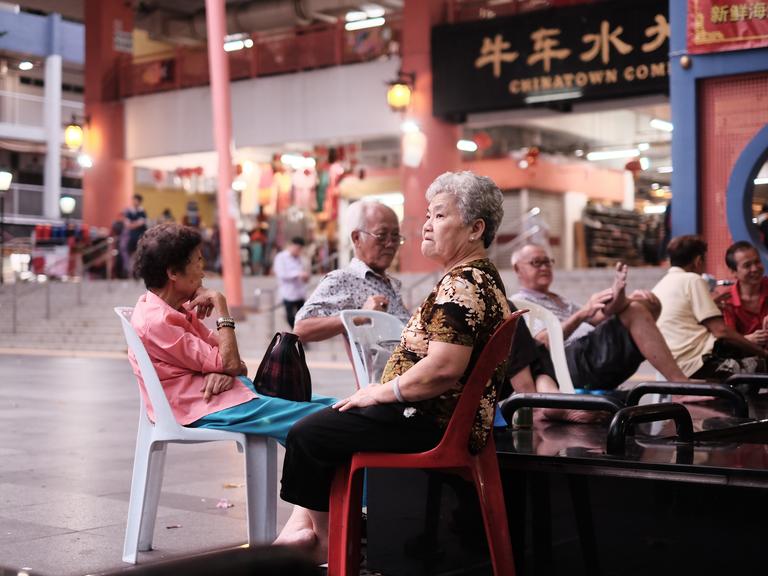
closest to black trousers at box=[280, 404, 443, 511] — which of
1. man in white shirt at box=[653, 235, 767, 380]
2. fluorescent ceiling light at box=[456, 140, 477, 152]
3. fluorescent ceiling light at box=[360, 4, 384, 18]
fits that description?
man in white shirt at box=[653, 235, 767, 380]

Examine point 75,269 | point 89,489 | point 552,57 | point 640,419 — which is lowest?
point 89,489

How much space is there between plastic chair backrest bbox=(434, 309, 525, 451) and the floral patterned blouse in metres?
0.04

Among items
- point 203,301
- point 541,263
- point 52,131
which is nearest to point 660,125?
point 541,263

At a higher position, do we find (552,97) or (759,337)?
(552,97)

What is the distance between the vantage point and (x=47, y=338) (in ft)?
63.4

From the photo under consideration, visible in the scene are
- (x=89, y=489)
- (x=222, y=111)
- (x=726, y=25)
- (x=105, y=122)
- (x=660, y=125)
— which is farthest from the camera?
(x=105, y=122)

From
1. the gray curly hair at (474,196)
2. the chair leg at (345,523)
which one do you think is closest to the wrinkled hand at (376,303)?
the gray curly hair at (474,196)

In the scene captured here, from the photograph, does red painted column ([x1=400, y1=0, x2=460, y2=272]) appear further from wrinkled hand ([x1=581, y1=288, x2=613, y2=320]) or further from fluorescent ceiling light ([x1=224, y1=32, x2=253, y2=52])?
wrinkled hand ([x1=581, y1=288, x2=613, y2=320])

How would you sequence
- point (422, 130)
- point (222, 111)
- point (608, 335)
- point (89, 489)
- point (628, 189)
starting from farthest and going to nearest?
point (628, 189), point (422, 130), point (222, 111), point (89, 489), point (608, 335)

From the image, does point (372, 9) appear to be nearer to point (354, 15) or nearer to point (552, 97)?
point (354, 15)

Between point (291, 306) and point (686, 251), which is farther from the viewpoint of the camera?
point (291, 306)

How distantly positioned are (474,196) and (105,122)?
23.2 meters

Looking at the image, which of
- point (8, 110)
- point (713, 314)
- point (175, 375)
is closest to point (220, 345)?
point (175, 375)

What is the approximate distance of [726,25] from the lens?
24.8ft
